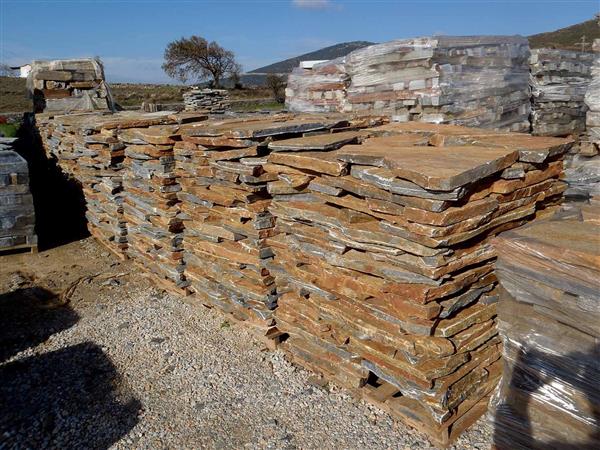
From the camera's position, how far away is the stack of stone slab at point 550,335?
2576 mm

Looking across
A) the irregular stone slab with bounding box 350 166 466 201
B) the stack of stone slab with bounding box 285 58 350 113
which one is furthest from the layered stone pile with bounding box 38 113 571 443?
the stack of stone slab with bounding box 285 58 350 113

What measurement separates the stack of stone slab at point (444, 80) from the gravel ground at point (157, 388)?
3714 millimetres

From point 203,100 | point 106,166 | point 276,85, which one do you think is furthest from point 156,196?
point 276,85

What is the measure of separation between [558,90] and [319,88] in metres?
3.89

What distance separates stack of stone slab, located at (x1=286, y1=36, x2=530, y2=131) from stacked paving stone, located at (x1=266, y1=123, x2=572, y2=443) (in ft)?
7.42

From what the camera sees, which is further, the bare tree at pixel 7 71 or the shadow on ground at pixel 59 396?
the bare tree at pixel 7 71

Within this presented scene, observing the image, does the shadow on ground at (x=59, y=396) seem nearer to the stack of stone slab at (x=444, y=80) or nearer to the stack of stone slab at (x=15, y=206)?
the stack of stone slab at (x=15, y=206)

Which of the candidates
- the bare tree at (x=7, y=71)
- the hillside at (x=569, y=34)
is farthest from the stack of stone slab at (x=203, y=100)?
the bare tree at (x=7, y=71)

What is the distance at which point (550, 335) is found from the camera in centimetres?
279

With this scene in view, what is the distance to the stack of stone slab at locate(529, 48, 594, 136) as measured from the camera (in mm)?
7895

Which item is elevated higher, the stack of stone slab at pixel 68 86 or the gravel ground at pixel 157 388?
the stack of stone slab at pixel 68 86

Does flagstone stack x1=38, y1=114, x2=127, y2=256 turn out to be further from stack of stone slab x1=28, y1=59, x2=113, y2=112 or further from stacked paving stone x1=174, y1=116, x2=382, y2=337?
stack of stone slab x1=28, y1=59, x2=113, y2=112

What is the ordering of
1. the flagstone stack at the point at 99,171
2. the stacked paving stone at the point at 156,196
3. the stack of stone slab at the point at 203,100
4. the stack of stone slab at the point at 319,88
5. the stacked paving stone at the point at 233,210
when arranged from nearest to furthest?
1. the stacked paving stone at the point at 233,210
2. the stacked paving stone at the point at 156,196
3. the flagstone stack at the point at 99,171
4. the stack of stone slab at the point at 319,88
5. the stack of stone slab at the point at 203,100

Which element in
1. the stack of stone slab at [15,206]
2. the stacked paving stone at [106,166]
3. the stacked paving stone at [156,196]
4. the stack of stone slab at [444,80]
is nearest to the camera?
the stacked paving stone at [156,196]
